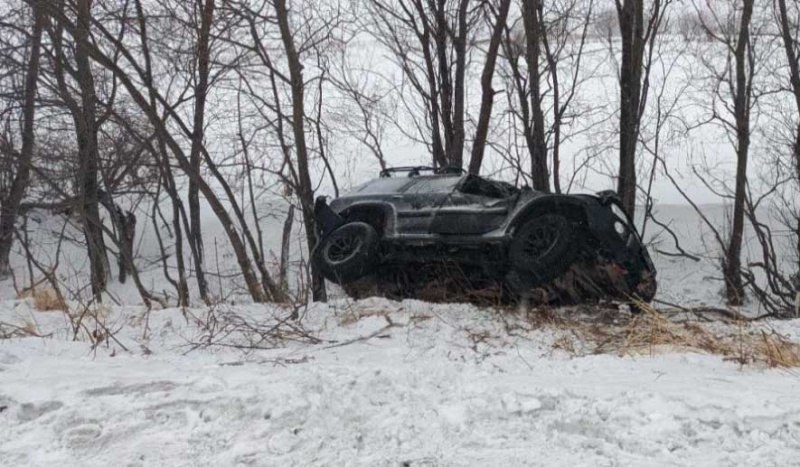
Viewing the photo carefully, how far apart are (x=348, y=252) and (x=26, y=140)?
8251 millimetres

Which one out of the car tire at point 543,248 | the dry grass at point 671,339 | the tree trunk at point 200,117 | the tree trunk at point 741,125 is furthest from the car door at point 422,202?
the tree trunk at point 741,125

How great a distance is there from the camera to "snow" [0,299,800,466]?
2.99 m

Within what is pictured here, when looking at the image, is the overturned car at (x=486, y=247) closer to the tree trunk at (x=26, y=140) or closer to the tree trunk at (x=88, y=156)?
the tree trunk at (x=88, y=156)

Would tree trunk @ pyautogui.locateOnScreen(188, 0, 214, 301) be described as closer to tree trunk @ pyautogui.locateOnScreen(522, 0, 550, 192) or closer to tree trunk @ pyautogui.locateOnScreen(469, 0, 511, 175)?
tree trunk @ pyautogui.locateOnScreen(469, 0, 511, 175)

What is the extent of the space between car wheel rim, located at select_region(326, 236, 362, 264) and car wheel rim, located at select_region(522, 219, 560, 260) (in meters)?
1.61

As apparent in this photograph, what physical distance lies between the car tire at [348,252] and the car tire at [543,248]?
1342 millimetres

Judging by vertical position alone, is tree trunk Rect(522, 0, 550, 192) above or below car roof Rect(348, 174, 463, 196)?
above

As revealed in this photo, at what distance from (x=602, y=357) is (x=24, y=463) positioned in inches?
116

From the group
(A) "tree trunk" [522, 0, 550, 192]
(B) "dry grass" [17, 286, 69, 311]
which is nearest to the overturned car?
(B) "dry grass" [17, 286, 69, 311]

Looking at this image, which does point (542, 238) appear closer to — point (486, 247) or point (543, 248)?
point (543, 248)

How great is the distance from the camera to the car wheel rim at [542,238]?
687 centimetres

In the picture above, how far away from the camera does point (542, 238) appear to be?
6918 mm

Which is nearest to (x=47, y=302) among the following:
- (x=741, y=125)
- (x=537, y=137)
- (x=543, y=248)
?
(x=543, y=248)

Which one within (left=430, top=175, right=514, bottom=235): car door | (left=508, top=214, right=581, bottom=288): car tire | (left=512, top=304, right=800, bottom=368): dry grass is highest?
(left=430, top=175, right=514, bottom=235): car door
